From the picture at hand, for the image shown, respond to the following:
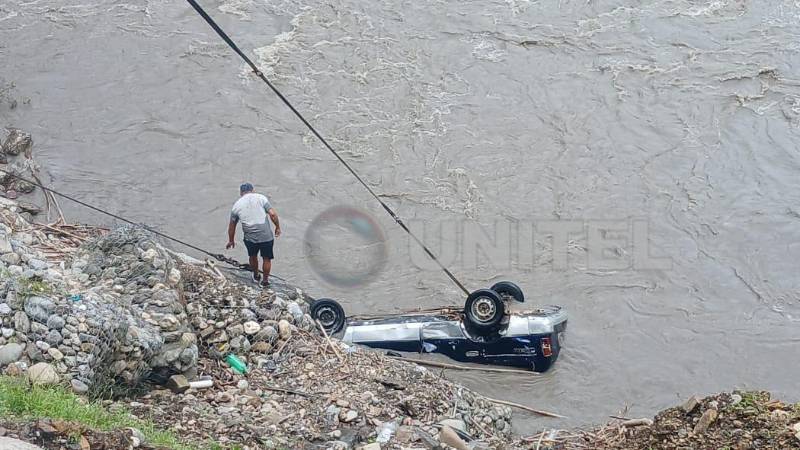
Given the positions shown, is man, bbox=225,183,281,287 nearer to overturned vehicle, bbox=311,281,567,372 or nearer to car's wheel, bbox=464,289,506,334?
overturned vehicle, bbox=311,281,567,372

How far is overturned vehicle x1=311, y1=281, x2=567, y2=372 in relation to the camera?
10602 mm

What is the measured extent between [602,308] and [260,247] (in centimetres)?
520

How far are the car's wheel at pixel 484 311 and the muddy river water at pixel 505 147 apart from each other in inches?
28.3

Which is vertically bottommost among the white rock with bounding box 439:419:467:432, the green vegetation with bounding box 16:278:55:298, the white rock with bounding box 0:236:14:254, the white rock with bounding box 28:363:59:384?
the white rock with bounding box 439:419:467:432

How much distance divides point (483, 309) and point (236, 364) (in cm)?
338

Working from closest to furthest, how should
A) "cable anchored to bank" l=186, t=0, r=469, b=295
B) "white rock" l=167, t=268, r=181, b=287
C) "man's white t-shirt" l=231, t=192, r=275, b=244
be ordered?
"cable anchored to bank" l=186, t=0, r=469, b=295 < "white rock" l=167, t=268, r=181, b=287 < "man's white t-shirt" l=231, t=192, r=275, b=244

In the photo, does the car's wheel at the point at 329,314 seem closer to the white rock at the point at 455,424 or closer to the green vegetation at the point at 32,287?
the white rock at the point at 455,424

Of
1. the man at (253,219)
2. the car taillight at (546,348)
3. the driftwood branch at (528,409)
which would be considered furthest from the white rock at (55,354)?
the car taillight at (546,348)

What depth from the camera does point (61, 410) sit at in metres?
5.73

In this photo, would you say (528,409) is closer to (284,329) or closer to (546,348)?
(546,348)

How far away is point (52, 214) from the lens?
14.0m

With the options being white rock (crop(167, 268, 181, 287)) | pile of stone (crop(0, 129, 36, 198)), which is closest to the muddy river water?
pile of stone (crop(0, 129, 36, 198))

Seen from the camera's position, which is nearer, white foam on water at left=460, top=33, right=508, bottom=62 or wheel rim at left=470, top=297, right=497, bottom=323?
wheel rim at left=470, top=297, right=497, bottom=323

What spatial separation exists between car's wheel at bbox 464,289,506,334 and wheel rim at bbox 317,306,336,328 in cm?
169
